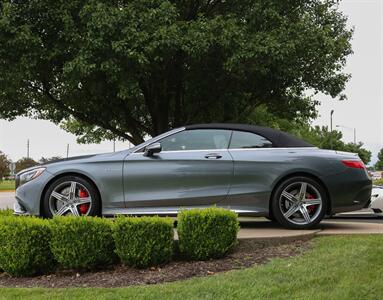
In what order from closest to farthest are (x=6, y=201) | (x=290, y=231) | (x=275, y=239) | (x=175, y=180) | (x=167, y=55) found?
(x=275, y=239) < (x=290, y=231) < (x=175, y=180) < (x=167, y=55) < (x=6, y=201)

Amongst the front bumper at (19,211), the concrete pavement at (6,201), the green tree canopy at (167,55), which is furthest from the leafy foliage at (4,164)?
the front bumper at (19,211)

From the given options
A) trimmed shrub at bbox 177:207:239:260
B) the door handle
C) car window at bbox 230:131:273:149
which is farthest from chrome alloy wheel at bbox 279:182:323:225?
trimmed shrub at bbox 177:207:239:260

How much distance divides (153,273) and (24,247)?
4.25ft

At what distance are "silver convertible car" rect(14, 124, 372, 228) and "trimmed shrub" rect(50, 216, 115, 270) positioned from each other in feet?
4.40

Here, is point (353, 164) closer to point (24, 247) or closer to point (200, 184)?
point (200, 184)

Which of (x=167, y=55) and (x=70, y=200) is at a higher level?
(x=167, y=55)

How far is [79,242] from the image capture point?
512 centimetres

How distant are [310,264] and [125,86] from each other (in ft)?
25.8

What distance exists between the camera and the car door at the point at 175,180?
655cm

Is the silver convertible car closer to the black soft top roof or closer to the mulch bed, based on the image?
the black soft top roof

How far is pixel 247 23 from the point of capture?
12938 mm

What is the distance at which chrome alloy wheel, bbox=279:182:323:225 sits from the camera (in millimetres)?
6602

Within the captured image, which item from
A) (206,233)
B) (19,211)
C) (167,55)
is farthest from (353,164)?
(167,55)

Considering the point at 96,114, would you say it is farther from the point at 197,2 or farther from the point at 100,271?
the point at 100,271
